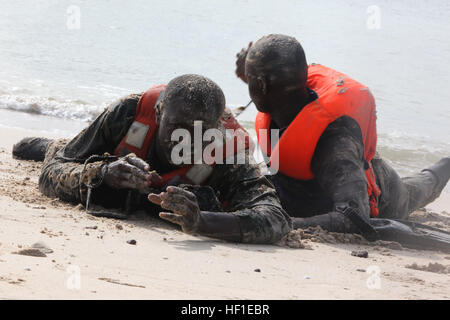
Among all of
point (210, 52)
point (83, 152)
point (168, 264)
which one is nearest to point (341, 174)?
point (83, 152)

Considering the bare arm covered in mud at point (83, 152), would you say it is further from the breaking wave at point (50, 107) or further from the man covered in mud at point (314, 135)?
the breaking wave at point (50, 107)

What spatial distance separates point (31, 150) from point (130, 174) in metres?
2.74

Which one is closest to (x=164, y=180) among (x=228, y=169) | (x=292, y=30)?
(x=228, y=169)

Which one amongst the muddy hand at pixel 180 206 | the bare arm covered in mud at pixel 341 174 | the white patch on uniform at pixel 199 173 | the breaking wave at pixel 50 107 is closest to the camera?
the muddy hand at pixel 180 206

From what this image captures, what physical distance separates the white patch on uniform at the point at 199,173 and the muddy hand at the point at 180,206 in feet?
1.85

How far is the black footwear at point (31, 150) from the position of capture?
670 centimetres

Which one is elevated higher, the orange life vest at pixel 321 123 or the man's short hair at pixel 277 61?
the man's short hair at pixel 277 61

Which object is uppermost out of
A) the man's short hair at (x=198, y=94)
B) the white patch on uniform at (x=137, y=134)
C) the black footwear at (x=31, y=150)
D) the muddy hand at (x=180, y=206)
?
the man's short hair at (x=198, y=94)

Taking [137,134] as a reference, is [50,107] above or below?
below

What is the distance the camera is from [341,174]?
5.22 metres

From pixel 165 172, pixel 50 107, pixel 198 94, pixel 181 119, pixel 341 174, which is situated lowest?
pixel 50 107

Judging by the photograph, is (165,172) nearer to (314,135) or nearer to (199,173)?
(199,173)

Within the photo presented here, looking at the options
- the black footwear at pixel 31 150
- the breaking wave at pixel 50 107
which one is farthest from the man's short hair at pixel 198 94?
the breaking wave at pixel 50 107

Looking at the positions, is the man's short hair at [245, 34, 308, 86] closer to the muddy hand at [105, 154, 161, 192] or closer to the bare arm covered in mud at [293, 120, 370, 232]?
the bare arm covered in mud at [293, 120, 370, 232]
